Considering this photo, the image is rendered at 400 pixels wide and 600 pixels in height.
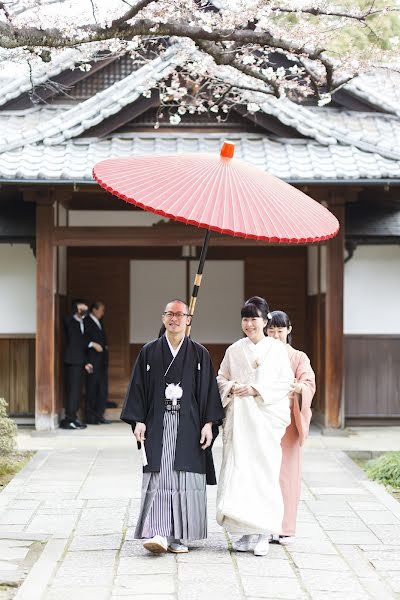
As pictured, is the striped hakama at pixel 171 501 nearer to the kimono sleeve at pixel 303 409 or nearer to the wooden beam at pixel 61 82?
the kimono sleeve at pixel 303 409

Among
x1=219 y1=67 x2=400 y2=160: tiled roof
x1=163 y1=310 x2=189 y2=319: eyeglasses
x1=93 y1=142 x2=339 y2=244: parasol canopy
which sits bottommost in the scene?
x1=163 y1=310 x2=189 y2=319: eyeglasses

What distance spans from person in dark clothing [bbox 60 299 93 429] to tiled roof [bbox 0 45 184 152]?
2.25 m

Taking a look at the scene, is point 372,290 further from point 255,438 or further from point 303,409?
point 255,438

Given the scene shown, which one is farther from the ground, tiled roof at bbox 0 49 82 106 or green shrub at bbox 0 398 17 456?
tiled roof at bbox 0 49 82 106

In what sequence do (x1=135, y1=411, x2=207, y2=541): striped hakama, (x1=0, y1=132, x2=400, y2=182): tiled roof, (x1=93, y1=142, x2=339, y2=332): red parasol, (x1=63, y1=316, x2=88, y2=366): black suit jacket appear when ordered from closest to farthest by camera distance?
(x1=93, y1=142, x2=339, y2=332): red parasol, (x1=135, y1=411, x2=207, y2=541): striped hakama, (x1=0, y1=132, x2=400, y2=182): tiled roof, (x1=63, y1=316, x2=88, y2=366): black suit jacket

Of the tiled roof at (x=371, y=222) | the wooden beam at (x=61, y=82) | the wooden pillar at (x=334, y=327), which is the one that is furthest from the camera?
the wooden beam at (x=61, y=82)

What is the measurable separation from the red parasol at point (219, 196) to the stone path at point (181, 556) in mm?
1832

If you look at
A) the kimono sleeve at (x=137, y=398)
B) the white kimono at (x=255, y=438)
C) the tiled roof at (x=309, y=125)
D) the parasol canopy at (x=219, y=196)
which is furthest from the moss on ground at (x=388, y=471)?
the tiled roof at (x=309, y=125)

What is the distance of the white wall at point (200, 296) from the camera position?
14.5m

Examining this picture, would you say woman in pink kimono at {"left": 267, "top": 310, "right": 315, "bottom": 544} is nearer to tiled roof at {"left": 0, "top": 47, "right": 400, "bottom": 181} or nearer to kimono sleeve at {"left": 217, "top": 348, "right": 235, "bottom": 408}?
kimono sleeve at {"left": 217, "top": 348, "right": 235, "bottom": 408}

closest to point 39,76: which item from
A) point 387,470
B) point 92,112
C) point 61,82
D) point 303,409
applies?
Answer: point 61,82

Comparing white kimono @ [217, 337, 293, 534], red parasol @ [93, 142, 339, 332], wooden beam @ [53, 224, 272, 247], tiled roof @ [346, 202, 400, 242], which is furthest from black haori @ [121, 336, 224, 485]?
A: tiled roof @ [346, 202, 400, 242]

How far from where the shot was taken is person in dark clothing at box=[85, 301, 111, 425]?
13250 mm

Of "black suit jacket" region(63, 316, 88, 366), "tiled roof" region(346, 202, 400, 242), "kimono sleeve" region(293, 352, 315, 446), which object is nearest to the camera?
"kimono sleeve" region(293, 352, 315, 446)
